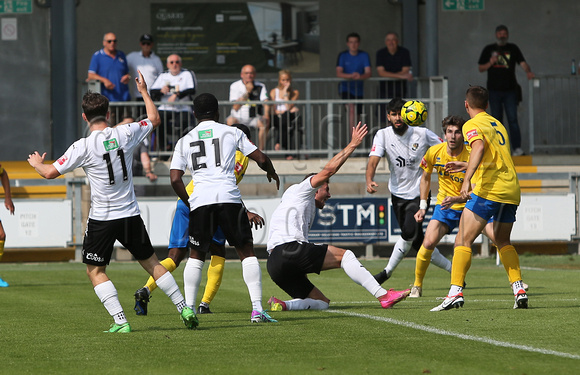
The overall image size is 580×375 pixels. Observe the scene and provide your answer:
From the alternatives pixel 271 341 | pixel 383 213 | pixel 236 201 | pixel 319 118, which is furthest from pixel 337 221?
pixel 271 341

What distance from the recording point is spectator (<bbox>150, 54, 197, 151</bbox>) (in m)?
18.6

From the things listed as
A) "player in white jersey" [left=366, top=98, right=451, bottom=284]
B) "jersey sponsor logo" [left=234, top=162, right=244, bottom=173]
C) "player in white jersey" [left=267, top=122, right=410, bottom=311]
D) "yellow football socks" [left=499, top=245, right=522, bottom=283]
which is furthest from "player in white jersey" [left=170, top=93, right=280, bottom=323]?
"player in white jersey" [left=366, top=98, right=451, bottom=284]

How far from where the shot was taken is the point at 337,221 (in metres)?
18.6

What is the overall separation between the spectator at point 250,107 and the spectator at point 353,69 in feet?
6.04

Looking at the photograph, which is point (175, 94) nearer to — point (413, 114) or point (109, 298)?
point (413, 114)

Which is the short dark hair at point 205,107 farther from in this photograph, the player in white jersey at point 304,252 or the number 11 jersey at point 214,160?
the player in white jersey at point 304,252

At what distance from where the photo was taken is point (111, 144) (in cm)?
822

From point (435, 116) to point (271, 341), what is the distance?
12.7 metres

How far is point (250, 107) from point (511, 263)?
982 centimetres

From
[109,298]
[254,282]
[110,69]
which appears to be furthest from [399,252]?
[110,69]

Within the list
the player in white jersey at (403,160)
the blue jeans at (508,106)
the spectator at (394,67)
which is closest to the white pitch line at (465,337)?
the player in white jersey at (403,160)

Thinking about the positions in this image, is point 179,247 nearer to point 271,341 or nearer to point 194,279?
point 194,279

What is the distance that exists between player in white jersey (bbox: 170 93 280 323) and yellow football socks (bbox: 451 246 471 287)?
6.13 ft

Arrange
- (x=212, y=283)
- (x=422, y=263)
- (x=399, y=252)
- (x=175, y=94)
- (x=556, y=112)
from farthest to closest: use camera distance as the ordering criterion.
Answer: (x=556, y=112), (x=175, y=94), (x=399, y=252), (x=422, y=263), (x=212, y=283)
